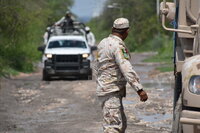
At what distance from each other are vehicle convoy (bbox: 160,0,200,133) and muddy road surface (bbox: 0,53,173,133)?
8.40ft

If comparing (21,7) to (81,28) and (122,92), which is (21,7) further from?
(122,92)

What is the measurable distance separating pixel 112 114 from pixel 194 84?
1569mm

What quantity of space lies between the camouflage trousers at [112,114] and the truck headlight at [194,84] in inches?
59.3

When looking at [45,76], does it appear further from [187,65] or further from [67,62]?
[187,65]

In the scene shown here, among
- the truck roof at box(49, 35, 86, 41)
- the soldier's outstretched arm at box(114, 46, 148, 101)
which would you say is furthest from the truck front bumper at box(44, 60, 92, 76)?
the soldier's outstretched arm at box(114, 46, 148, 101)

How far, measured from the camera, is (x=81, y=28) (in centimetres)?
3017

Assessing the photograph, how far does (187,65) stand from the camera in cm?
790

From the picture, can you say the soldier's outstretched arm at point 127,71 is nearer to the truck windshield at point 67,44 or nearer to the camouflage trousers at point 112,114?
the camouflage trousers at point 112,114

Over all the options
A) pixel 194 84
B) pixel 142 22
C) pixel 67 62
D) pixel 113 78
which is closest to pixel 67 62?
pixel 67 62

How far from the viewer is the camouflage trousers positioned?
884cm

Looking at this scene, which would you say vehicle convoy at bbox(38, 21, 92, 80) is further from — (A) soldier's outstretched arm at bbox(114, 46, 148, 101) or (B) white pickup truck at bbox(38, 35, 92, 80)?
(A) soldier's outstretched arm at bbox(114, 46, 148, 101)

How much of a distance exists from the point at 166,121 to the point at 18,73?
19.7m

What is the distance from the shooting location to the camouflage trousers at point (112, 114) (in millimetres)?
8844

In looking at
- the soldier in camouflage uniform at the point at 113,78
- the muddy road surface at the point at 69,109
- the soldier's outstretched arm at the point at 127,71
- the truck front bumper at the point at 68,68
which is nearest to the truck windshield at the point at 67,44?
the truck front bumper at the point at 68,68
